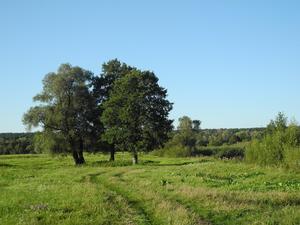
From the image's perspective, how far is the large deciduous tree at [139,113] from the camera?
60094 millimetres

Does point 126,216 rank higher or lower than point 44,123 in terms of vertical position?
lower

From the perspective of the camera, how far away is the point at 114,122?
204 feet

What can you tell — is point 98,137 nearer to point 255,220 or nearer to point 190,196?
point 190,196

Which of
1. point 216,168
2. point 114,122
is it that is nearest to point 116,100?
point 114,122

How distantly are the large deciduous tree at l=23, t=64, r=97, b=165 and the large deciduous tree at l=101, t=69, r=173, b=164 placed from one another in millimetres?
6086

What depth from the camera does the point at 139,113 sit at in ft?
198

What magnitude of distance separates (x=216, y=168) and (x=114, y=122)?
2573 centimetres

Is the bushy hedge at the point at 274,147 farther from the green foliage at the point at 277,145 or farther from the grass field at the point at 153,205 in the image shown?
the grass field at the point at 153,205

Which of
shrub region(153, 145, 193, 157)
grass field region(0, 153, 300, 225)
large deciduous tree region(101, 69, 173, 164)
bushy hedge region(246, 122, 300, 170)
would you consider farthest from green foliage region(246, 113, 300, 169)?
shrub region(153, 145, 193, 157)

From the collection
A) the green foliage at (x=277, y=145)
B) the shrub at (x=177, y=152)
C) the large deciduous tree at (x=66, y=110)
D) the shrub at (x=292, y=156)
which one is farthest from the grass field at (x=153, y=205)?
the shrub at (x=177, y=152)

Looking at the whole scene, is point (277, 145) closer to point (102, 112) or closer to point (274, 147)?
point (274, 147)

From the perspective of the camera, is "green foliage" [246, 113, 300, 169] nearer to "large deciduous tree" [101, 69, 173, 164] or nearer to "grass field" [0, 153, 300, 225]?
"large deciduous tree" [101, 69, 173, 164]

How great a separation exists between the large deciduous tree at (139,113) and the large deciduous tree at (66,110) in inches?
240

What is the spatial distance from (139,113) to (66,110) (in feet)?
39.1
